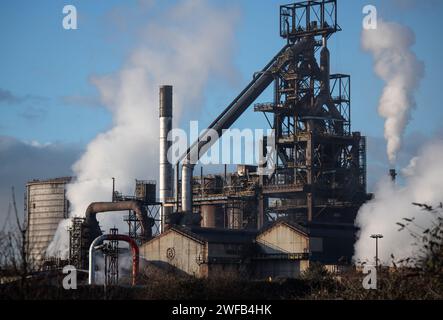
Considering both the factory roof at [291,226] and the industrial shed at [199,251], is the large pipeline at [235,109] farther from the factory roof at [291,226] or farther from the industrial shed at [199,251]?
the factory roof at [291,226]

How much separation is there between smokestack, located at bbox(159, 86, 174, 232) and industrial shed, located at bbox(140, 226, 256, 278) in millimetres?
6435

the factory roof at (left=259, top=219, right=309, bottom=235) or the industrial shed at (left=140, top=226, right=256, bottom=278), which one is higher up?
the factory roof at (left=259, top=219, right=309, bottom=235)

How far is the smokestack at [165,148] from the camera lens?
254 feet

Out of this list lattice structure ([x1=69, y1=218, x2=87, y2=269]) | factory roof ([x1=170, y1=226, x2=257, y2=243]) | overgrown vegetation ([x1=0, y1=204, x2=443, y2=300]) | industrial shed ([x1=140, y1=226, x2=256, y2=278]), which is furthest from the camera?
factory roof ([x1=170, y1=226, x2=257, y2=243])

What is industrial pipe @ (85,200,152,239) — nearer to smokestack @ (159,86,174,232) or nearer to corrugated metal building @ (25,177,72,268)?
smokestack @ (159,86,174,232)

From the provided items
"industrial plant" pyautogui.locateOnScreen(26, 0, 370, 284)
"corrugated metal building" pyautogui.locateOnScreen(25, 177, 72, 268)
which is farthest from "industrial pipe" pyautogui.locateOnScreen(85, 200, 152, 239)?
"corrugated metal building" pyautogui.locateOnScreen(25, 177, 72, 268)

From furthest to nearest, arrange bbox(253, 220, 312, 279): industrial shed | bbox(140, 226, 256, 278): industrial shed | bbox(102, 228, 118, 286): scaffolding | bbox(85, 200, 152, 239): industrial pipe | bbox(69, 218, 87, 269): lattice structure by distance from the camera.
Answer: bbox(85, 200, 152, 239): industrial pipe, bbox(140, 226, 256, 278): industrial shed, bbox(253, 220, 312, 279): industrial shed, bbox(69, 218, 87, 269): lattice structure, bbox(102, 228, 118, 286): scaffolding

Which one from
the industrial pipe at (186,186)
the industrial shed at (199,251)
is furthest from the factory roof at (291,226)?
the industrial pipe at (186,186)

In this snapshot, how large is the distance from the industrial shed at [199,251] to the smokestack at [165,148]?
253 inches

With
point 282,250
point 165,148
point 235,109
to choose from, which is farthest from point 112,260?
point 235,109

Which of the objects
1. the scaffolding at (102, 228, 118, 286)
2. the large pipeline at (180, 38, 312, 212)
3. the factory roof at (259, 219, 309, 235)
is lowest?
the scaffolding at (102, 228, 118, 286)

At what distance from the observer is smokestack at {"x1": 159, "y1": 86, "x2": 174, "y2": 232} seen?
77312 mm
